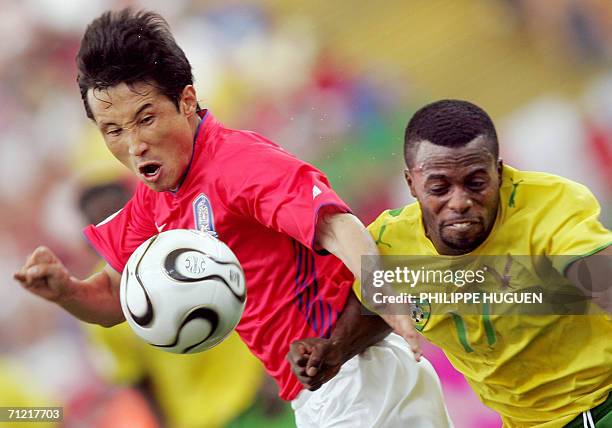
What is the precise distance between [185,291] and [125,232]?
559mm

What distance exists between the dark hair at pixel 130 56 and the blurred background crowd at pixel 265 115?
157 centimetres

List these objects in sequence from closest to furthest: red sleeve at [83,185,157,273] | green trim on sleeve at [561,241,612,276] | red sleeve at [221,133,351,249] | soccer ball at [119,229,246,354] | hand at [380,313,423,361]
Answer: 1. hand at [380,313,423,361]
2. green trim on sleeve at [561,241,612,276]
3. red sleeve at [221,133,351,249]
4. soccer ball at [119,229,246,354]
5. red sleeve at [83,185,157,273]

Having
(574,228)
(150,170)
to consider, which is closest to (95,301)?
(150,170)

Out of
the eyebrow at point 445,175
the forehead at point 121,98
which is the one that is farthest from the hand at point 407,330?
the forehead at point 121,98

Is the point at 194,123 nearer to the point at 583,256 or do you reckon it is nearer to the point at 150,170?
the point at 150,170

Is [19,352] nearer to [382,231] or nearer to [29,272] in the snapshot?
[29,272]

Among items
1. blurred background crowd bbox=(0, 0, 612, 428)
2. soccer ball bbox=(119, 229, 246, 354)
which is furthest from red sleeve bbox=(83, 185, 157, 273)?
blurred background crowd bbox=(0, 0, 612, 428)

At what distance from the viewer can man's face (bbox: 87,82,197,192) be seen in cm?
233

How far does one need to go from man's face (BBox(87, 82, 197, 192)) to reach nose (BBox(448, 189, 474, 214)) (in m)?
0.69

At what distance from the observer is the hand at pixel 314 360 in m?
2.21

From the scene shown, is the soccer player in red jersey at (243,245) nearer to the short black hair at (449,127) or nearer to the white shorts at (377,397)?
the white shorts at (377,397)

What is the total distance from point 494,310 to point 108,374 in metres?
2.33

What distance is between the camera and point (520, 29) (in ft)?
12.8

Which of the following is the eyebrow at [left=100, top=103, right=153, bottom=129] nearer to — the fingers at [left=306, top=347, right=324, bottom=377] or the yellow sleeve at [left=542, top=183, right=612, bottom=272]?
the fingers at [left=306, top=347, right=324, bottom=377]
